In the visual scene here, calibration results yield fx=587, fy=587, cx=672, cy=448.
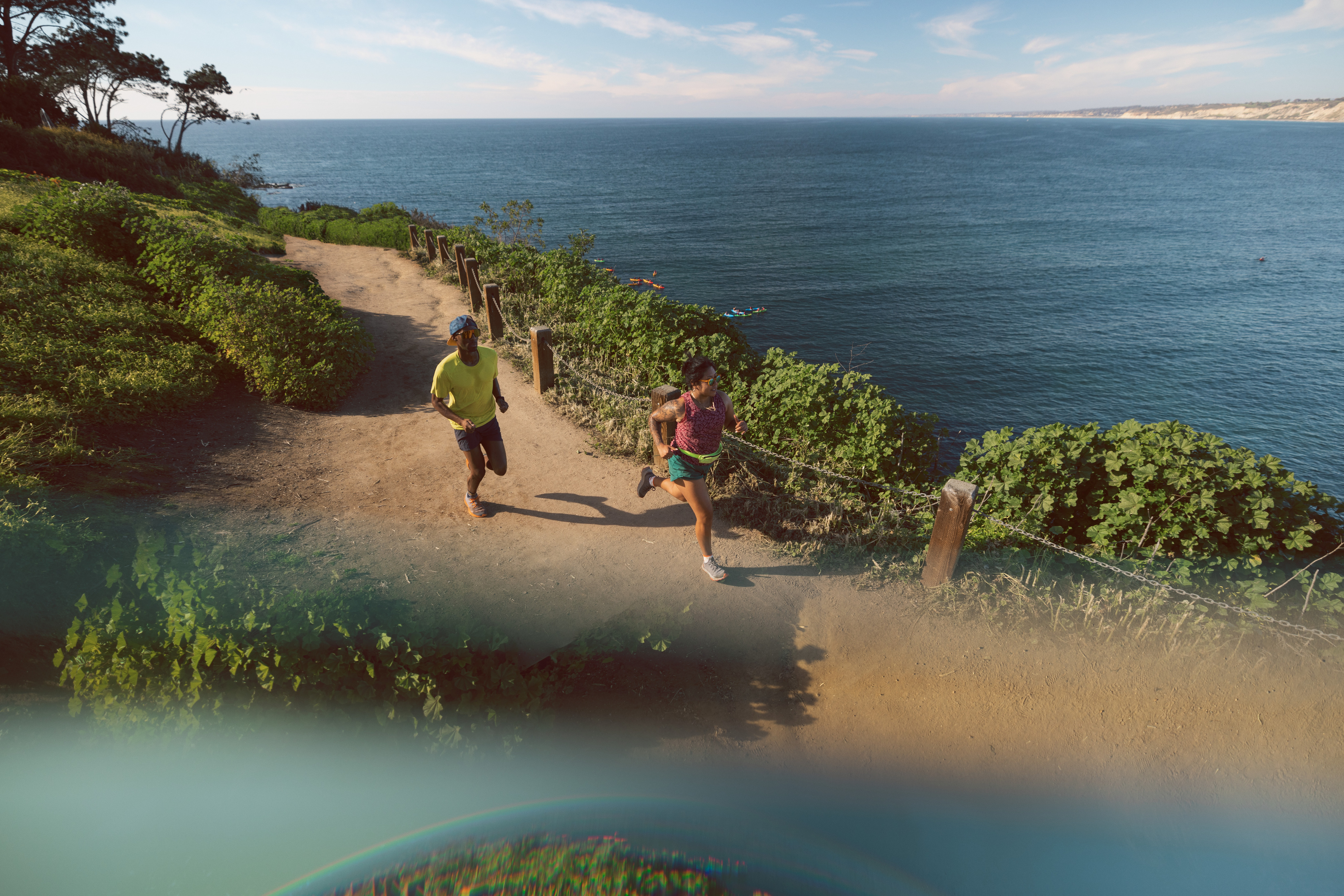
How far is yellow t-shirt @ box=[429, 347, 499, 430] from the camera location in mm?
5684

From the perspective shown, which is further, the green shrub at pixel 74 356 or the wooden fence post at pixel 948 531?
the green shrub at pixel 74 356

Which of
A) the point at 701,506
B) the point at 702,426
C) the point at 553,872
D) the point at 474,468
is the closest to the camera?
the point at 553,872

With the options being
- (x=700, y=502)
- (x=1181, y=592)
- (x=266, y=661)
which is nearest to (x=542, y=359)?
(x=700, y=502)

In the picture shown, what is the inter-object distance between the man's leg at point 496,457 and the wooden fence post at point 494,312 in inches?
223

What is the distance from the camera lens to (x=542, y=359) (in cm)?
934

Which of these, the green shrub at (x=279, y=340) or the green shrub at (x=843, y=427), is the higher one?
the green shrub at (x=279, y=340)

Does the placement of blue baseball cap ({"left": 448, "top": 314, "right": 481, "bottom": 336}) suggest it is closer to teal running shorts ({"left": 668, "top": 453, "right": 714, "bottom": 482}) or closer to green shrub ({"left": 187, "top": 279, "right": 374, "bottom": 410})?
teal running shorts ({"left": 668, "top": 453, "right": 714, "bottom": 482})

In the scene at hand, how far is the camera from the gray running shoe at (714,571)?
19.0 ft

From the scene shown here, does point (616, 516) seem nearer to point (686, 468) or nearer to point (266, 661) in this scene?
point (686, 468)

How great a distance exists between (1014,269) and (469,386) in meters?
43.5

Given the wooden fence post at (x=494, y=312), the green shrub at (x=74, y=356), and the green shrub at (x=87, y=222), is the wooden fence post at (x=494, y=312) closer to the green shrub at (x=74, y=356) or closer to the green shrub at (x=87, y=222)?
the green shrub at (x=74, y=356)

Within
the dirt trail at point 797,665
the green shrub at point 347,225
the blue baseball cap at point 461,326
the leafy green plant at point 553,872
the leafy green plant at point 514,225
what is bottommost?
the leafy green plant at point 553,872

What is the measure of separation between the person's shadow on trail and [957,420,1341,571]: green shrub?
3158mm

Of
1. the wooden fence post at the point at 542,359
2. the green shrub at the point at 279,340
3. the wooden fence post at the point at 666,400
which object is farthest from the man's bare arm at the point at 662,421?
the green shrub at the point at 279,340
